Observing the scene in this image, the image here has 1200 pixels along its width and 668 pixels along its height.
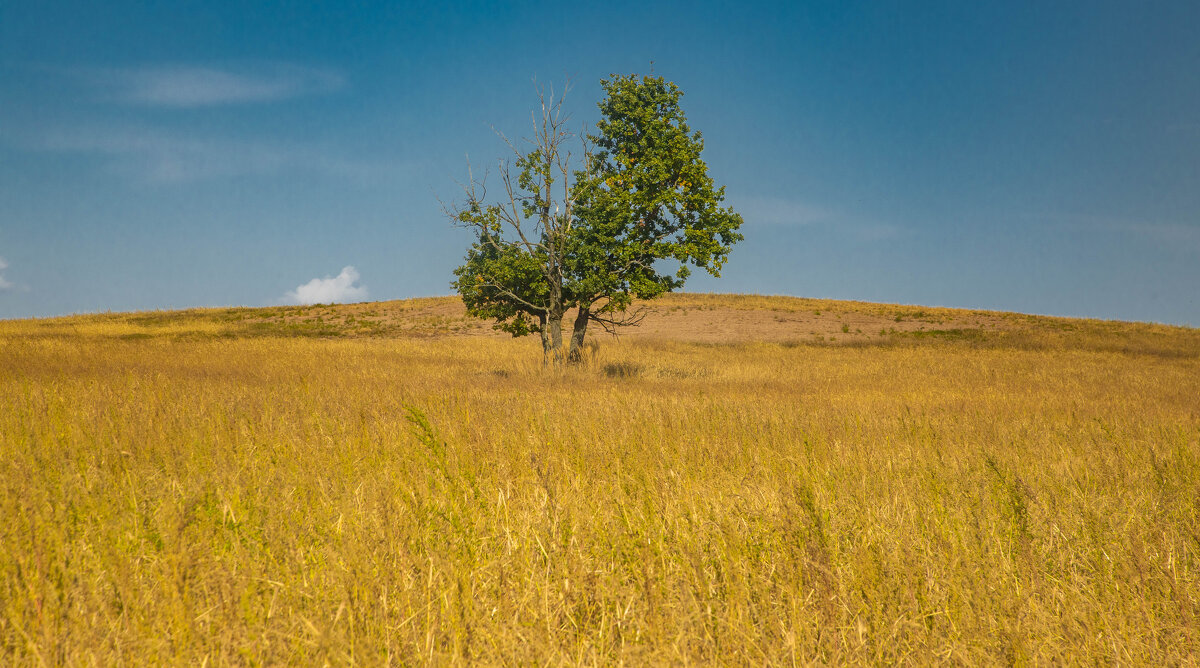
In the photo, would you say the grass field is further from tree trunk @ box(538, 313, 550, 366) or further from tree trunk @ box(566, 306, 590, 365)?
tree trunk @ box(566, 306, 590, 365)

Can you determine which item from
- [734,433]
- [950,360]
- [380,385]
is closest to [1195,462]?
[734,433]

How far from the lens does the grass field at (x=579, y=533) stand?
262 cm

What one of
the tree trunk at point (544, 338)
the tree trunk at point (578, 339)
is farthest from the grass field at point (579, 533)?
the tree trunk at point (578, 339)

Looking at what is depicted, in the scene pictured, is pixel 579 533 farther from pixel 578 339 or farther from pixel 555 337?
pixel 578 339

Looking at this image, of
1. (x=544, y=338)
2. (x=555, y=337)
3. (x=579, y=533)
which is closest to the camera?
(x=579, y=533)

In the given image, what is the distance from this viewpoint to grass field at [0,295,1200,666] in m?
2.62

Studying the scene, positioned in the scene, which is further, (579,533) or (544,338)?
(544,338)

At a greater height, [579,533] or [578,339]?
[578,339]

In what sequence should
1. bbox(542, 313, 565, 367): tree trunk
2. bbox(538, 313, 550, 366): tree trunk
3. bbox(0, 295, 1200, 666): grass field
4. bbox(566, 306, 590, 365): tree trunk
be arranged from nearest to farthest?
bbox(0, 295, 1200, 666): grass field, bbox(542, 313, 565, 367): tree trunk, bbox(538, 313, 550, 366): tree trunk, bbox(566, 306, 590, 365): tree trunk

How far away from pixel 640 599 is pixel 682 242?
1506 cm

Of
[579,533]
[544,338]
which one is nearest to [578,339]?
[544,338]

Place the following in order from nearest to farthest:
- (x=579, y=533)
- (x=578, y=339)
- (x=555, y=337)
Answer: (x=579, y=533), (x=555, y=337), (x=578, y=339)

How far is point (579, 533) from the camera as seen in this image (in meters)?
3.74

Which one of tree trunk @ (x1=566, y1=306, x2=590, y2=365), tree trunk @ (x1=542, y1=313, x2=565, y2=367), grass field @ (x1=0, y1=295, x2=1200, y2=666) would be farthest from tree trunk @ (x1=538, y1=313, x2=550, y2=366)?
grass field @ (x1=0, y1=295, x2=1200, y2=666)
